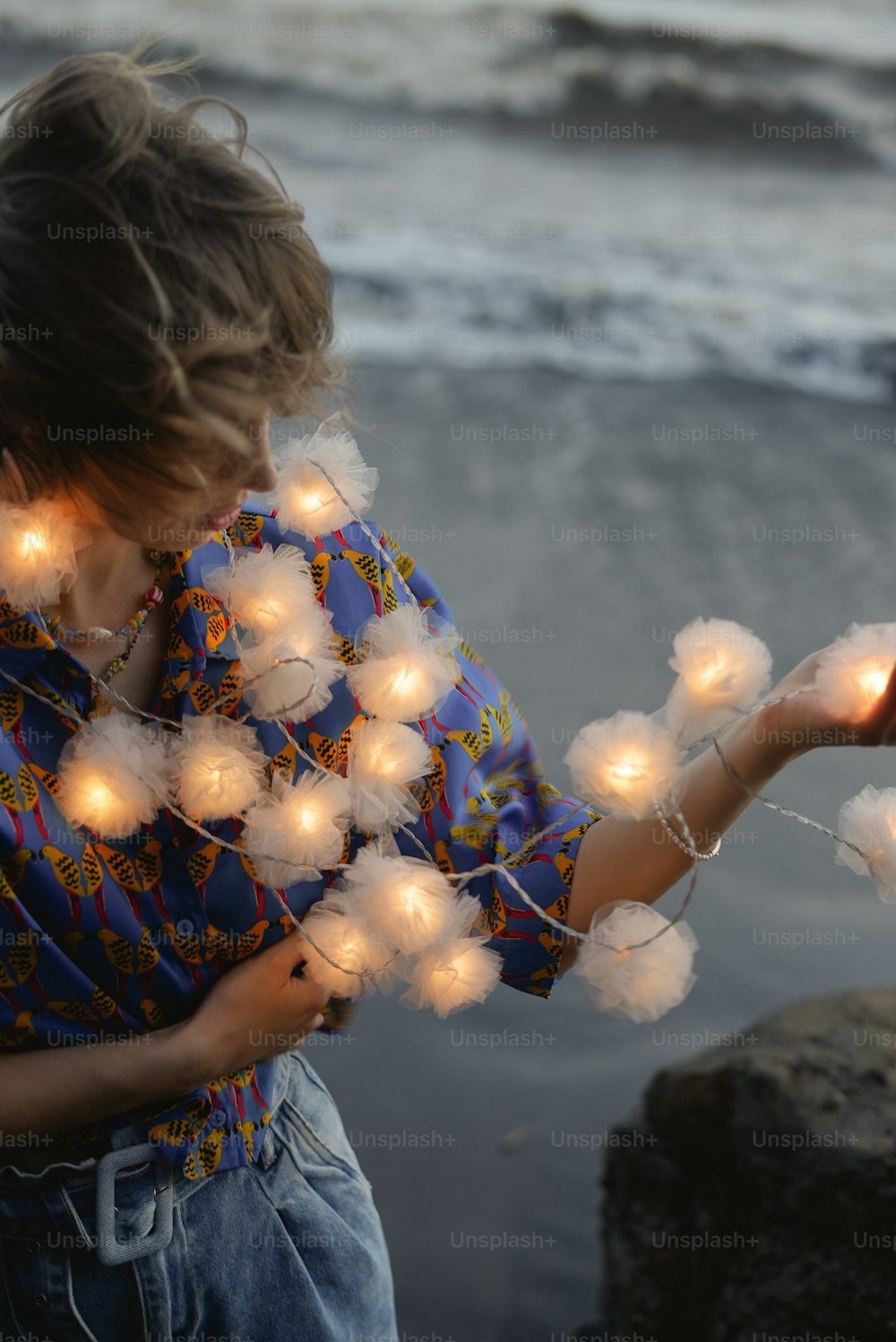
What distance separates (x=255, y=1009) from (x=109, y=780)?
281 mm

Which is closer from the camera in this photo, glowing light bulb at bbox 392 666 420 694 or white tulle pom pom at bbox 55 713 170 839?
white tulle pom pom at bbox 55 713 170 839

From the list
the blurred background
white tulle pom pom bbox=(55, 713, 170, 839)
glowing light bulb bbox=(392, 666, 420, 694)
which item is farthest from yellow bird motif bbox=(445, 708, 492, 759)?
the blurred background

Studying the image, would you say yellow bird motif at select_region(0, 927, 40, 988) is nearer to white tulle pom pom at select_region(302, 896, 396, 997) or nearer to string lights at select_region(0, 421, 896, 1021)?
string lights at select_region(0, 421, 896, 1021)

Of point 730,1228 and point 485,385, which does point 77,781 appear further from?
point 485,385

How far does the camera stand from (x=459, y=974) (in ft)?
3.56

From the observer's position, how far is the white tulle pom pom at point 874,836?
3.19 feet

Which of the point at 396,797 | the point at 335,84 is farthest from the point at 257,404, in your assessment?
the point at 335,84

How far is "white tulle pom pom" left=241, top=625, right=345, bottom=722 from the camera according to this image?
42.3 inches

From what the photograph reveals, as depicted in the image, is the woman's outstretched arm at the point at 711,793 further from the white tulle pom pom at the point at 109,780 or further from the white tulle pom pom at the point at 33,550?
the white tulle pom pom at the point at 33,550

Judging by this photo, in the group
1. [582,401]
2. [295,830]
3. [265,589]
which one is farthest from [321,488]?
[582,401]

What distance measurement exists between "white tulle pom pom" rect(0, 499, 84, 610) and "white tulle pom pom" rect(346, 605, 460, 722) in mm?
312

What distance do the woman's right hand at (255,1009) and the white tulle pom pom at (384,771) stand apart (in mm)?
147

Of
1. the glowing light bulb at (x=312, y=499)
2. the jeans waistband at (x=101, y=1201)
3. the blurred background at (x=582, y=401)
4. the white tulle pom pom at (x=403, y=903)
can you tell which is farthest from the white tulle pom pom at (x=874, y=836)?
the blurred background at (x=582, y=401)

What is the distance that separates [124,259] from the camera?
2.69 feet
